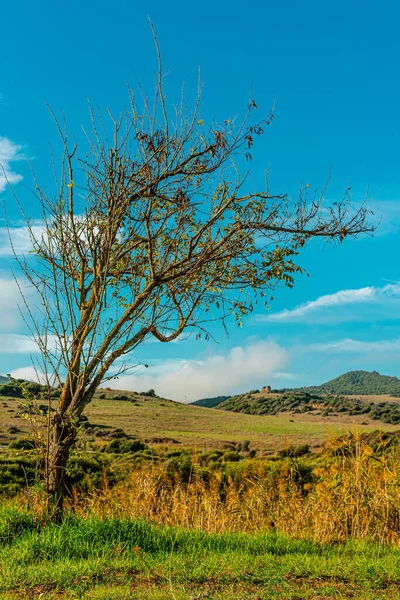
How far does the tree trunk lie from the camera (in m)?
8.23

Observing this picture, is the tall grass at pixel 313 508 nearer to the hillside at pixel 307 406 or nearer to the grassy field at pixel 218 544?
the grassy field at pixel 218 544

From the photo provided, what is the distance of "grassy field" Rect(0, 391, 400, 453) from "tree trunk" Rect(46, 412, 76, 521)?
54.3 m

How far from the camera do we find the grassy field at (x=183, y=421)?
67.2 meters

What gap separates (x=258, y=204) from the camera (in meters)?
9.67

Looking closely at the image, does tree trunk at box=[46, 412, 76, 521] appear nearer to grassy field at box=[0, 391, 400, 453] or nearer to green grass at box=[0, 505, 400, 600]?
green grass at box=[0, 505, 400, 600]

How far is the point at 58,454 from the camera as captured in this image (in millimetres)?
8320

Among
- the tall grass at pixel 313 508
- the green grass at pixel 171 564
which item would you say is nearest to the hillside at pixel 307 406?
the tall grass at pixel 313 508

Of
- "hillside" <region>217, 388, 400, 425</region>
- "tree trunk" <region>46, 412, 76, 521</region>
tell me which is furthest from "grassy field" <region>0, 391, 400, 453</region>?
"tree trunk" <region>46, 412, 76, 521</region>

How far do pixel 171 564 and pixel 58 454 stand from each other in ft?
9.28

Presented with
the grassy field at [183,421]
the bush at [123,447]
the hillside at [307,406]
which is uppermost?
the hillside at [307,406]

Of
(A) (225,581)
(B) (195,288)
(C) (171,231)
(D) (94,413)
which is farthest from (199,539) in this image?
(D) (94,413)

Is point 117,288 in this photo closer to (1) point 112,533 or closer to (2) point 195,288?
(2) point 195,288

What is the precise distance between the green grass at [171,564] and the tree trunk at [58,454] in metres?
0.57

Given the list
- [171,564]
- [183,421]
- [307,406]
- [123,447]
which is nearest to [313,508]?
[171,564]
